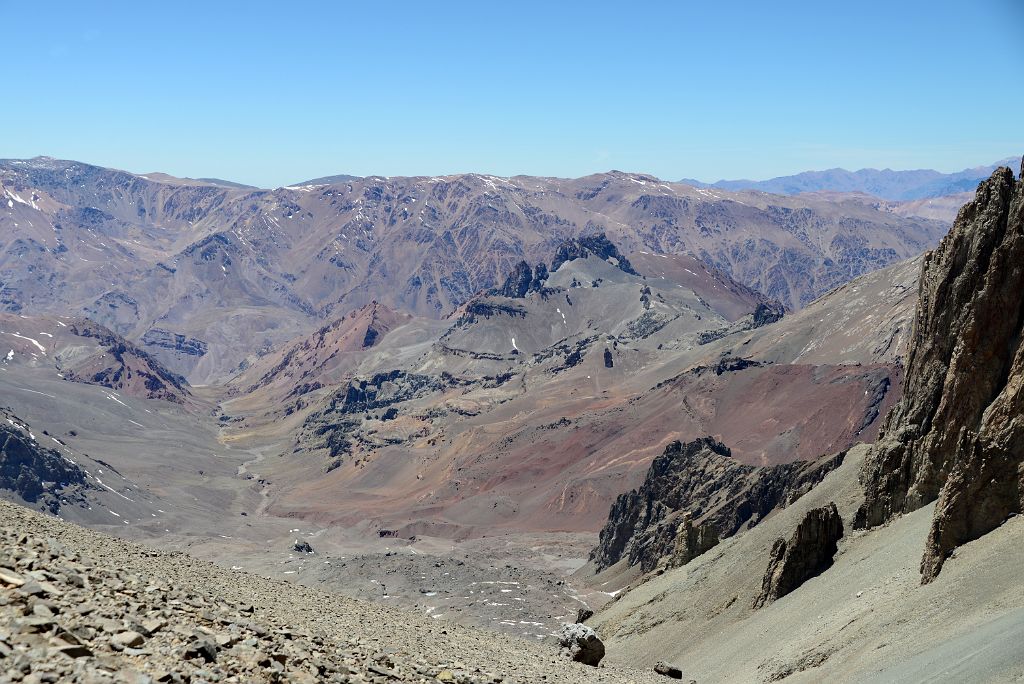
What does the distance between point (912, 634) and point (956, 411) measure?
797 inches

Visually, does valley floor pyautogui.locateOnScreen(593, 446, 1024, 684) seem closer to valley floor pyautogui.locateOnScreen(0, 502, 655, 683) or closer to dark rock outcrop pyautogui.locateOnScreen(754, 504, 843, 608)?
dark rock outcrop pyautogui.locateOnScreen(754, 504, 843, 608)

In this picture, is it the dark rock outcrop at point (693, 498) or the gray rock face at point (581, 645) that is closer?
the gray rock face at point (581, 645)

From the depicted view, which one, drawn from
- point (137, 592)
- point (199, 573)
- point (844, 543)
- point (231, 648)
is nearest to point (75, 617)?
point (231, 648)

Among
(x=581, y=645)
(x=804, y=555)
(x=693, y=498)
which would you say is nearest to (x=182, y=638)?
(x=581, y=645)

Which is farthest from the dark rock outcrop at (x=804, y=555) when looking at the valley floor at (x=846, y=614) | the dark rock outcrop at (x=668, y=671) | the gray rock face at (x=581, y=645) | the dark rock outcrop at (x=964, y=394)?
the gray rock face at (x=581, y=645)

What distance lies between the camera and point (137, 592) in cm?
2681

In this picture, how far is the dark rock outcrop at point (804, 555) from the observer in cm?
6250

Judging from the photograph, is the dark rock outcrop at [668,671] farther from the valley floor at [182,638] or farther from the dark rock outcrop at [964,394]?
the dark rock outcrop at [964,394]

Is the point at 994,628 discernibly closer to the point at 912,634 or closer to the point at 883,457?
the point at 912,634

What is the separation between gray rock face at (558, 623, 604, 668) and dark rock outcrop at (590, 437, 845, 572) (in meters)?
49.2

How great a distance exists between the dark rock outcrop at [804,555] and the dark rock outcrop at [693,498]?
34017 millimetres

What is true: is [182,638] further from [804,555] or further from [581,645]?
[804,555]

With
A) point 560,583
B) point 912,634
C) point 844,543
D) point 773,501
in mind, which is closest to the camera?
point 912,634

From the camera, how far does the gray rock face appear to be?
158 feet
